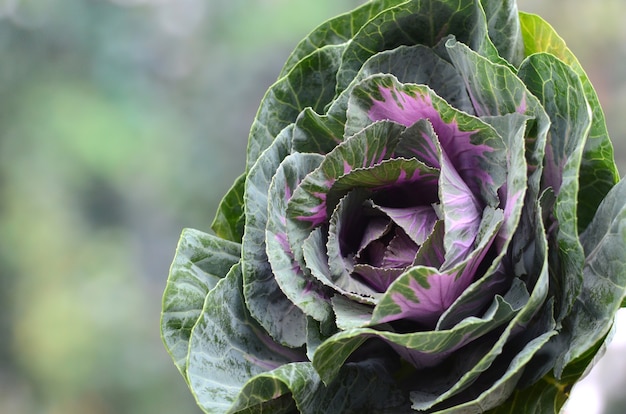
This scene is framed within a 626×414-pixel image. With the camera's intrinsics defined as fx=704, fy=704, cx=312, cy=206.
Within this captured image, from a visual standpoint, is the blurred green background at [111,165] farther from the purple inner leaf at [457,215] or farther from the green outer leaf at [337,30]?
the purple inner leaf at [457,215]

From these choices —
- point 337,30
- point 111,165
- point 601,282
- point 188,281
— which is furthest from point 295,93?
point 111,165

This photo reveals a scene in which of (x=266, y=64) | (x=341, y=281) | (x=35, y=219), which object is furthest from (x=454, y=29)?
(x=35, y=219)

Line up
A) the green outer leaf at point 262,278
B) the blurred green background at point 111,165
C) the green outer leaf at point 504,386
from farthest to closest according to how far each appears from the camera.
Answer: the blurred green background at point 111,165 < the green outer leaf at point 262,278 < the green outer leaf at point 504,386

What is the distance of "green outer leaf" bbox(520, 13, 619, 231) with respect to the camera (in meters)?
0.44

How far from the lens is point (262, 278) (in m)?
0.50

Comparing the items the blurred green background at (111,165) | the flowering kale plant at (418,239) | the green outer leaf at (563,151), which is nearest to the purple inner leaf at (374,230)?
the flowering kale plant at (418,239)

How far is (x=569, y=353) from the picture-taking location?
405mm

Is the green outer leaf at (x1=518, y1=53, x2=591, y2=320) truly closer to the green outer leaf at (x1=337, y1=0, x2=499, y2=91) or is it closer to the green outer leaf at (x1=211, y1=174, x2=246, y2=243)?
the green outer leaf at (x1=337, y1=0, x2=499, y2=91)

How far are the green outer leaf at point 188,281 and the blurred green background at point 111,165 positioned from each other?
100cm

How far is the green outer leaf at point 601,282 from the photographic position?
15.6 inches

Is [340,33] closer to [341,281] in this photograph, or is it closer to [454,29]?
[454,29]

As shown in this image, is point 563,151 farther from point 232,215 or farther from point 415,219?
point 232,215

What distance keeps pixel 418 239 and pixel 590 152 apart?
122mm

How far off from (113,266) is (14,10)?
0.66 meters
